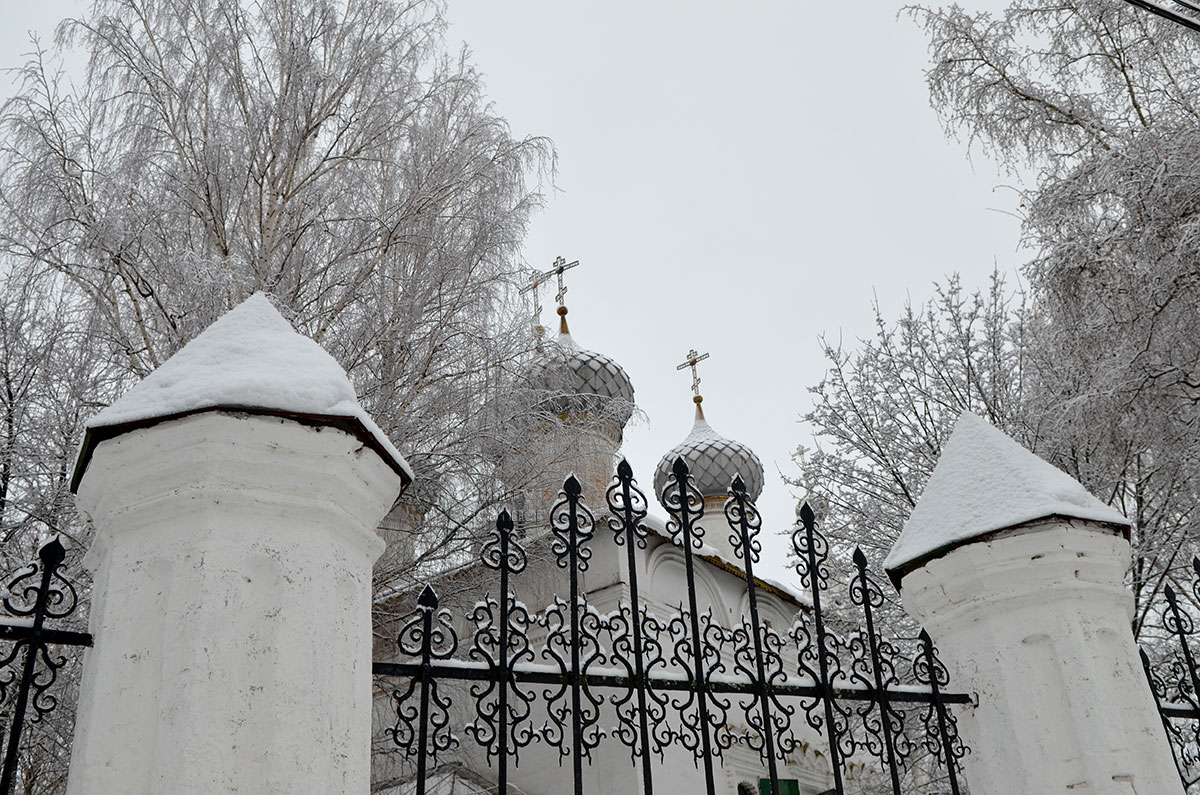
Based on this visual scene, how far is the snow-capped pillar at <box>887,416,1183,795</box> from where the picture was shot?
3.45 m

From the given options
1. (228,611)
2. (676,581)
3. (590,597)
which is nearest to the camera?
(228,611)

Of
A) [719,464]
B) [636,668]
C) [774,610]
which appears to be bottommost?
[636,668]

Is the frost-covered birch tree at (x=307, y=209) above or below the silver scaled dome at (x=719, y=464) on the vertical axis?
below

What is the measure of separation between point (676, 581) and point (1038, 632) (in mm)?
8525

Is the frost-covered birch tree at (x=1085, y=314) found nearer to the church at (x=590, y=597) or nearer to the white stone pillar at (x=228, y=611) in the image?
the church at (x=590, y=597)

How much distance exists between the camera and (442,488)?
8492mm

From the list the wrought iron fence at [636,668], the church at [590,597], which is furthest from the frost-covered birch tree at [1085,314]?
the wrought iron fence at [636,668]

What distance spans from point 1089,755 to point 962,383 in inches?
314

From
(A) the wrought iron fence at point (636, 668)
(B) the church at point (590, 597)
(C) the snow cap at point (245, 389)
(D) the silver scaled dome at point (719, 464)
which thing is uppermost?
(D) the silver scaled dome at point (719, 464)

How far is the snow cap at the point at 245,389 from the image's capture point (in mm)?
2711

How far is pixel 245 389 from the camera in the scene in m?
2.74

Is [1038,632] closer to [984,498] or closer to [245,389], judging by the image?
[984,498]

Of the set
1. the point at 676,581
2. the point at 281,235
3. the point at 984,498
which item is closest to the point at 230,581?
the point at 984,498

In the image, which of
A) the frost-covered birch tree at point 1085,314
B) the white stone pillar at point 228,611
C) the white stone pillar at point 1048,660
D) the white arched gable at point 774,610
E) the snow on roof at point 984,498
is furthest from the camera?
the white arched gable at point 774,610
